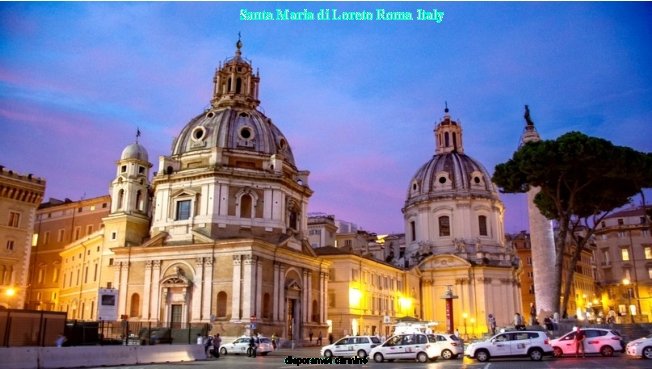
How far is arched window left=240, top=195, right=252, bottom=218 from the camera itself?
163 feet

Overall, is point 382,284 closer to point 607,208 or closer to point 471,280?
point 471,280

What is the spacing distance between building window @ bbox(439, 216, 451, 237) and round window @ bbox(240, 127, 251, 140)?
34137mm

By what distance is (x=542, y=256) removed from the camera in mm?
39719

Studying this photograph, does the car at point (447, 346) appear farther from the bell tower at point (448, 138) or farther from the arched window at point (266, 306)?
the bell tower at point (448, 138)

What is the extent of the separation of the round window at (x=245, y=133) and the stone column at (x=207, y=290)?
1217 centimetres

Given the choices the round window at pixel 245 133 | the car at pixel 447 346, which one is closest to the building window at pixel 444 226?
the round window at pixel 245 133

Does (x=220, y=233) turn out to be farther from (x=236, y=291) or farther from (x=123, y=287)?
(x=123, y=287)

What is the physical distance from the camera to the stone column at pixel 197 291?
45.3 meters

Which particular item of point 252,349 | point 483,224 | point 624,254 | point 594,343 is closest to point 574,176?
point 594,343

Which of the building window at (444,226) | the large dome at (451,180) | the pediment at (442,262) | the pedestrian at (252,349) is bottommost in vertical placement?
the pedestrian at (252,349)

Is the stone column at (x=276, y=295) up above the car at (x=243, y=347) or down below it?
above

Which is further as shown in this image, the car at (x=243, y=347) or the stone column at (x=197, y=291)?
the stone column at (x=197, y=291)

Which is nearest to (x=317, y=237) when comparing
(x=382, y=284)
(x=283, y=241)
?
(x=382, y=284)

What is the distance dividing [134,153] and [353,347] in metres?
31.3
